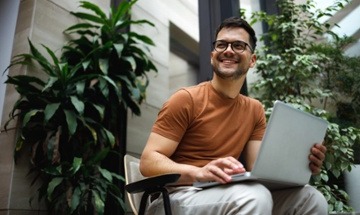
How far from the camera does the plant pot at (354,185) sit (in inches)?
77.7

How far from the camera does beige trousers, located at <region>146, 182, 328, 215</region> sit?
3.01 ft

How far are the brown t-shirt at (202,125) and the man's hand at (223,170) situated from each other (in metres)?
0.25

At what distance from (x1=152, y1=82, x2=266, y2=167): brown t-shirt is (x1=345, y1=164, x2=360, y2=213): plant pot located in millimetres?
1071

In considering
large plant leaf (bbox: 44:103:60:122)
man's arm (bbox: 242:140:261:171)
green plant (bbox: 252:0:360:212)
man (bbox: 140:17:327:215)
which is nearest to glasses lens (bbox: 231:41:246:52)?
man (bbox: 140:17:327:215)

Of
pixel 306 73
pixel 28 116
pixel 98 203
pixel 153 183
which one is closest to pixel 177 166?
pixel 153 183

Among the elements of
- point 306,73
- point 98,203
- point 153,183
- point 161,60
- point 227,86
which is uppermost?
point 161,60

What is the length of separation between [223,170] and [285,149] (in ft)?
0.70

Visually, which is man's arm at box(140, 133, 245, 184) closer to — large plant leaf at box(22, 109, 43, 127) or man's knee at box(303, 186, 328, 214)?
man's knee at box(303, 186, 328, 214)

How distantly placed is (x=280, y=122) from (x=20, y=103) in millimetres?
1776

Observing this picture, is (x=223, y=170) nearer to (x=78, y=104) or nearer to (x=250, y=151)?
(x=250, y=151)

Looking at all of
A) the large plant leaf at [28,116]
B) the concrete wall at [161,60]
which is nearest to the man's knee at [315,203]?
the large plant leaf at [28,116]

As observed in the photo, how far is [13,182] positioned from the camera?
6.63 feet

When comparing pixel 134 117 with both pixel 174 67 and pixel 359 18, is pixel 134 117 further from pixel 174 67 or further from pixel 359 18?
pixel 359 18

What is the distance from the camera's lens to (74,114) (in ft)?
6.89
